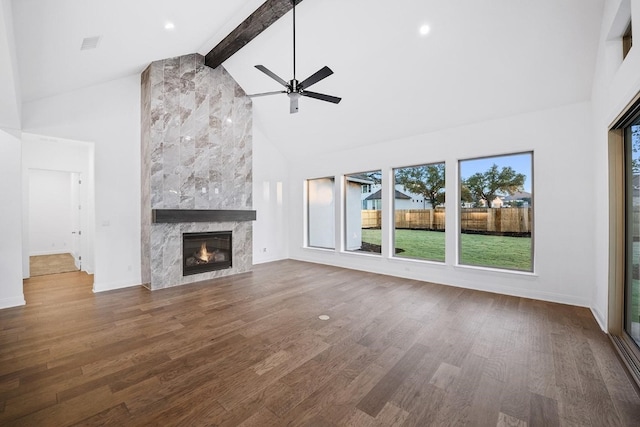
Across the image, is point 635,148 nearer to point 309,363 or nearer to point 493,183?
point 493,183

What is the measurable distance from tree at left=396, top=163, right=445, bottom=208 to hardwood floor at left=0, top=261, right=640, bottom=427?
80.9 inches

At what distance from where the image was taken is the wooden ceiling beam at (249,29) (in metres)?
3.85

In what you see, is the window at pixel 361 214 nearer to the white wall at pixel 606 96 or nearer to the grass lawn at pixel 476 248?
the grass lawn at pixel 476 248

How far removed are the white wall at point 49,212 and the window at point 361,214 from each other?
8.36m

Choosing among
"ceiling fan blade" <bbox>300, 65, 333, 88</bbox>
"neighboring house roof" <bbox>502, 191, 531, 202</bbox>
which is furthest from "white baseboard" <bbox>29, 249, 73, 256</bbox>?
"neighboring house roof" <bbox>502, 191, 531, 202</bbox>

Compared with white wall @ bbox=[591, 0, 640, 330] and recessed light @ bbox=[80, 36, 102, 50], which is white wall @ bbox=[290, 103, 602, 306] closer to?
white wall @ bbox=[591, 0, 640, 330]

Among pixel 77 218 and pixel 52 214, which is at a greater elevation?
pixel 52 214

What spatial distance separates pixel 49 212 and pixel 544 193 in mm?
12416

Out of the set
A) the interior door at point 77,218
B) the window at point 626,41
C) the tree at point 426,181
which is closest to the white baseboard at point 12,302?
the interior door at point 77,218

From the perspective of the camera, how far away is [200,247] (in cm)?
552

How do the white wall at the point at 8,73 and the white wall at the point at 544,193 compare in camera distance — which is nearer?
the white wall at the point at 8,73

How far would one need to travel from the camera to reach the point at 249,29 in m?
4.28

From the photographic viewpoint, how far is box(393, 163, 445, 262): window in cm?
532

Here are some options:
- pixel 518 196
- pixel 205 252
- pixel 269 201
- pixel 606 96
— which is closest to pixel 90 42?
pixel 205 252
